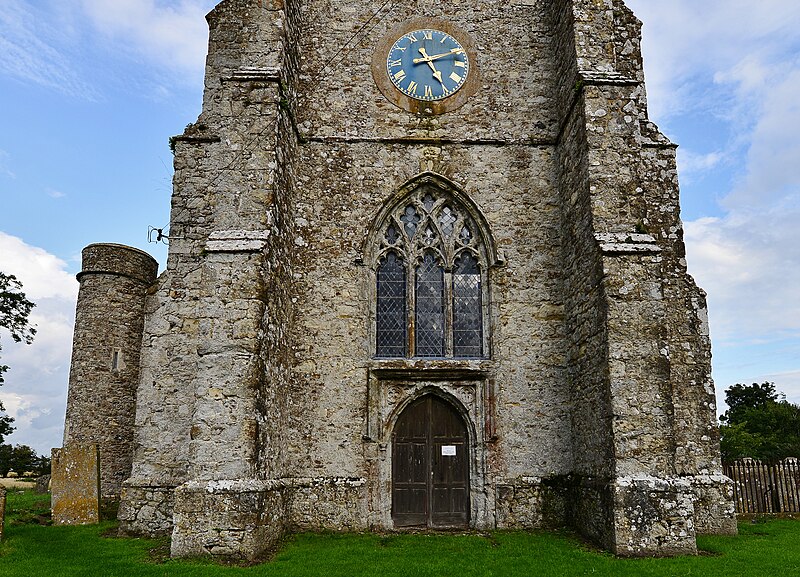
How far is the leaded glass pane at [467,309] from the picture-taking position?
1122 centimetres

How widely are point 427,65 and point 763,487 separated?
10830mm

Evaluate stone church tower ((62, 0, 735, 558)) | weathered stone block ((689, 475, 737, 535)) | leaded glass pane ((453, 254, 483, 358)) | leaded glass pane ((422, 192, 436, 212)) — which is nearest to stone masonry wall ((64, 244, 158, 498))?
stone church tower ((62, 0, 735, 558))

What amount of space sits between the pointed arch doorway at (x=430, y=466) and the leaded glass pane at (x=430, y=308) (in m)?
0.90

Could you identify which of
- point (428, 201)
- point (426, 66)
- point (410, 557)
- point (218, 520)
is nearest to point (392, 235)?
point (428, 201)

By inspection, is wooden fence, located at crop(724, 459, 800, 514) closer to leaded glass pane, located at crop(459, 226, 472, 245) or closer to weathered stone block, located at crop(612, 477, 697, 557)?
weathered stone block, located at crop(612, 477, 697, 557)

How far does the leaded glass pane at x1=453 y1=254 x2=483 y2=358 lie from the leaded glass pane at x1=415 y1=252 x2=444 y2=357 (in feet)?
0.86

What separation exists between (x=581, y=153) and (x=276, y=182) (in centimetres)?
504

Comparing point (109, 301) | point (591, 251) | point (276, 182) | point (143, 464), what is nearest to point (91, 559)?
point (143, 464)

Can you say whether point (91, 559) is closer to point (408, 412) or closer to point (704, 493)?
point (408, 412)

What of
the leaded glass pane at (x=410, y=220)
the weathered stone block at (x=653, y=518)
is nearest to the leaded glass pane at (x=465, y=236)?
the leaded glass pane at (x=410, y=220)

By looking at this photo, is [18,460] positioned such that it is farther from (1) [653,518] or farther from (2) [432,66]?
(1) [653,518]

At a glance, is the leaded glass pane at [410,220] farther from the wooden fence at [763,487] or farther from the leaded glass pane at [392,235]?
the wooden fence at [763,487]

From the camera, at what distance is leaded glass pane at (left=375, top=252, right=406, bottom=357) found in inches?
439

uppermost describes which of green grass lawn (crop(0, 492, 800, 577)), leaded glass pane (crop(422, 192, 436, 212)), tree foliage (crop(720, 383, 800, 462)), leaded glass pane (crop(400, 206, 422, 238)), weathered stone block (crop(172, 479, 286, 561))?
leaded glass pane (crop(422, 192, 436, 212))
